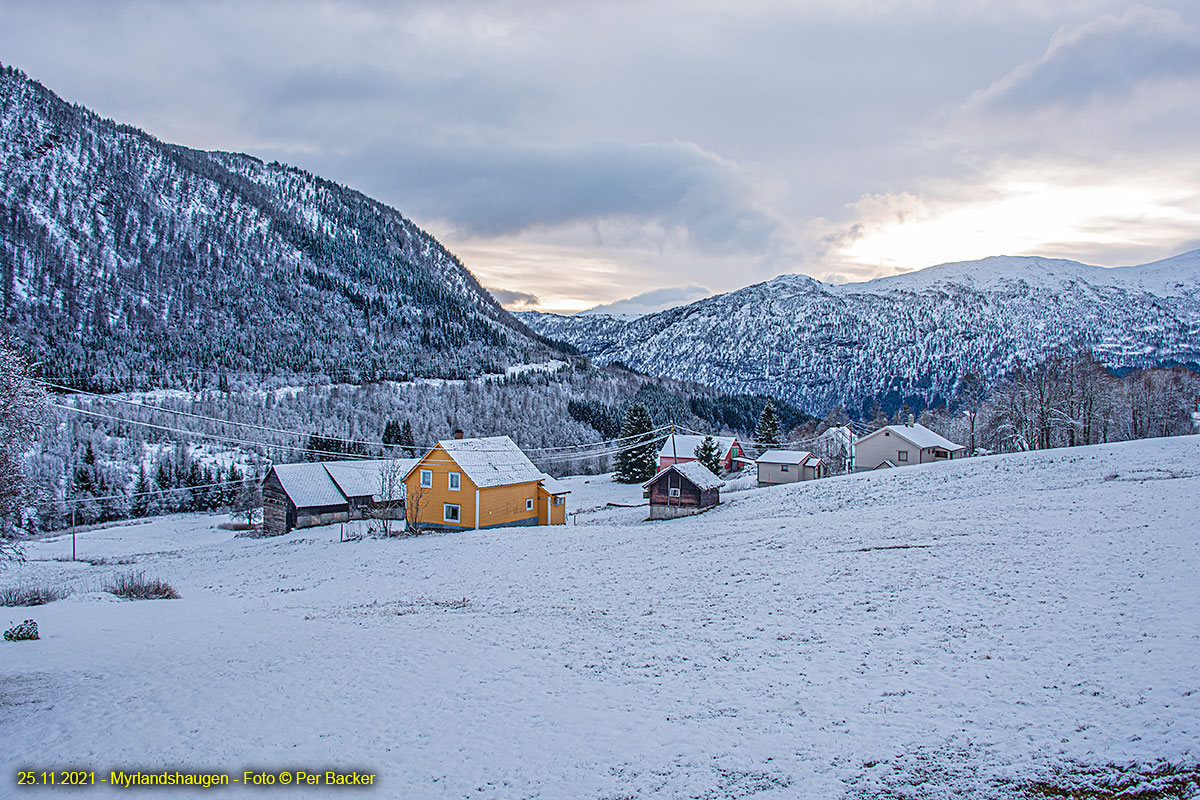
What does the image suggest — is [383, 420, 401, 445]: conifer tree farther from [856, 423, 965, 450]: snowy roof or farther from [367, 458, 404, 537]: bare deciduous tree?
[856, 423, 965, 450]: snowy roof

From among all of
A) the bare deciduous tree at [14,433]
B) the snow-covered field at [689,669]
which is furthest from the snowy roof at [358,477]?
the bare deciduous tree at [14,433]

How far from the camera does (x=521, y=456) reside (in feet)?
146

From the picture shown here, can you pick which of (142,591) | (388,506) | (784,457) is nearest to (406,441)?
(388,506)

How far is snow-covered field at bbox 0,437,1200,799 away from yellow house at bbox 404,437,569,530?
50.4 feet

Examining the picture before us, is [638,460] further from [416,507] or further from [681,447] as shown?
[416,507]

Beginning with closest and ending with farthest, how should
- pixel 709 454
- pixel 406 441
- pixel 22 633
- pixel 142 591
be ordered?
pixel 22 633 < pixel 142 591 < pixel 709 454 < pixel 406 441

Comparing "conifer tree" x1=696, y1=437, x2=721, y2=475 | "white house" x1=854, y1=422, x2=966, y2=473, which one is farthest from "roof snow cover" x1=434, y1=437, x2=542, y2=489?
"white house" x1=854, y1=422, x2=966, y2=473

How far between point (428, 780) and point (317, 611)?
12493 millimetres

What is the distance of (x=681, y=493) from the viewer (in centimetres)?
4147

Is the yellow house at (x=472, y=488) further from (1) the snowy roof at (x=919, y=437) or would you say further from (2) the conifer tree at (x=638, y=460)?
(1) the snowy roof at (x=919, y=437)

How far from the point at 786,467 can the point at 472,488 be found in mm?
42459

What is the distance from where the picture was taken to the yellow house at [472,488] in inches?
1532

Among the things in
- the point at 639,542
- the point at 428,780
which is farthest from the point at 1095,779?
the point at 639,542

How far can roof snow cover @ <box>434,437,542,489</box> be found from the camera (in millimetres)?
39125
